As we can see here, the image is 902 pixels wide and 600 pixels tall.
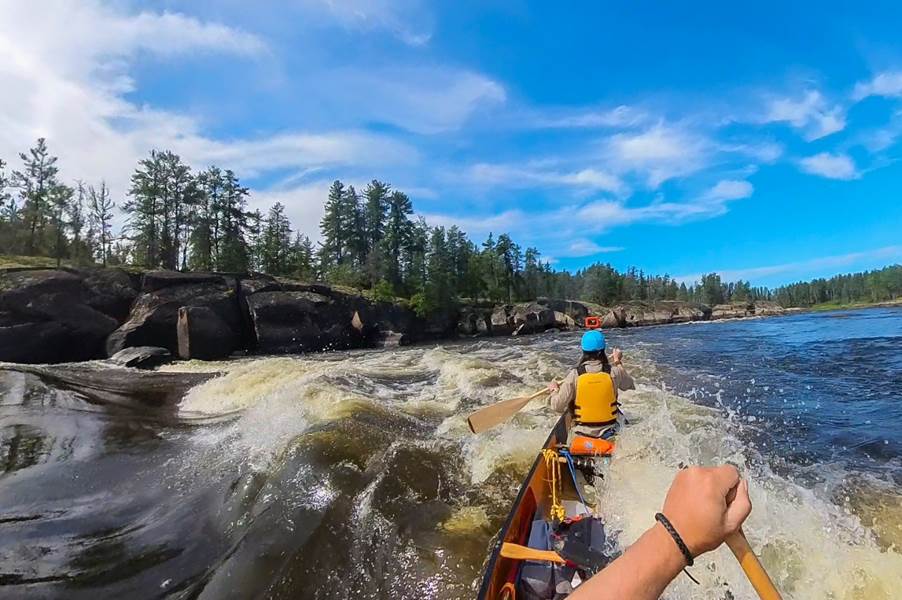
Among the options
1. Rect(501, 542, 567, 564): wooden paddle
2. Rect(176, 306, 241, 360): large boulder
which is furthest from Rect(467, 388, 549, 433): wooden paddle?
Rect(176, 306, 241, 360): large boulder

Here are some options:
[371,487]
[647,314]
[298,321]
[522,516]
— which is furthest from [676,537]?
[647,314]

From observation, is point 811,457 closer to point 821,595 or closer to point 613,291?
point 821,595

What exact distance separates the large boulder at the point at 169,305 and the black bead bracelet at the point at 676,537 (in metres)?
Result: 35.9

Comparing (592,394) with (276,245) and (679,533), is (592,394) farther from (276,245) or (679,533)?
(276,245)

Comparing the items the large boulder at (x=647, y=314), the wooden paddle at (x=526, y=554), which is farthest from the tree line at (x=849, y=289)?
the wooden paddle at (x=526, y=554)

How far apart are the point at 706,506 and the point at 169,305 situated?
38.0 metres

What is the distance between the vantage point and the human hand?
1267 millimetres

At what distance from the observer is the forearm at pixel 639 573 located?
1200 mm

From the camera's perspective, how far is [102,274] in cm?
3288

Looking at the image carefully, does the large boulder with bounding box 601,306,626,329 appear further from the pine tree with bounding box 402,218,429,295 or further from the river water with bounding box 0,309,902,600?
the river water with bounding box 0,309,902,600

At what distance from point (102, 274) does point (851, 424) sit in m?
39.4

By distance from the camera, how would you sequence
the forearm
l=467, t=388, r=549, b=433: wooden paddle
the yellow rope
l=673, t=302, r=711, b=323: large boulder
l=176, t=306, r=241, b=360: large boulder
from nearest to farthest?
the forearm → the yellow rope → l=467, t=388, r=549, b=433: wooden paddle → l=176, t=306, r=241, b=360: large boulder → l=673, t=302, r=711, b=323: large boulder

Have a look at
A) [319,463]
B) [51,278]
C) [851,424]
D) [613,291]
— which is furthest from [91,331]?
[613,291]

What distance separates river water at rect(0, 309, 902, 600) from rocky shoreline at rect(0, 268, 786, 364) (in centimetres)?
1821
